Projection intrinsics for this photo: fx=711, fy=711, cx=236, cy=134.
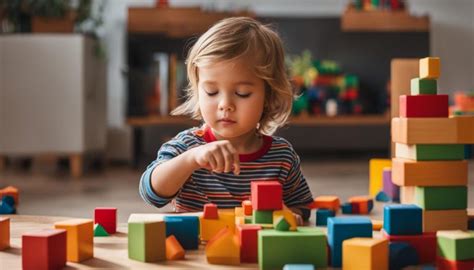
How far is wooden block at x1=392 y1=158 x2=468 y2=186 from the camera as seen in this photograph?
0.74 metres

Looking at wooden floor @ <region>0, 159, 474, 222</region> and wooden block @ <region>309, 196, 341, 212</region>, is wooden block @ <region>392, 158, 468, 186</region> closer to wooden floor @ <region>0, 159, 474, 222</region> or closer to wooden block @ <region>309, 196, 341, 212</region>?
wooden block @ <region>309, 196, 341, 212</region>

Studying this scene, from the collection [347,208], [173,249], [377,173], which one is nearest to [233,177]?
[347,208]

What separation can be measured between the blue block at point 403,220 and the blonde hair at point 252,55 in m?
0.36

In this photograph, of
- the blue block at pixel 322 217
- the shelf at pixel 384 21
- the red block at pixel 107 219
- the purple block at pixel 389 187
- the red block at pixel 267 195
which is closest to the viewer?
the red block at pixel 267 195

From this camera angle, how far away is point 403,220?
0.71 m

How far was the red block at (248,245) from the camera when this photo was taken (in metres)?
0.69

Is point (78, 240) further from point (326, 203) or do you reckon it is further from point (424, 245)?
point (326, 203)

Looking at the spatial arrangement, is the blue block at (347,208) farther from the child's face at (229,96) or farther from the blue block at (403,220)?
the blue block at (403,220)

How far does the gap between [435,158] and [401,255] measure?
13 cm

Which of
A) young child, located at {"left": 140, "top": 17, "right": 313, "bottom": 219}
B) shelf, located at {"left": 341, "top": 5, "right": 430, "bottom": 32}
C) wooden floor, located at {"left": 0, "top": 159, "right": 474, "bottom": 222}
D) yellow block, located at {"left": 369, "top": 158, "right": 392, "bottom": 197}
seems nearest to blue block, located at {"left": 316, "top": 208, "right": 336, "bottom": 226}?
young child, located at {"left": 140, "top": 17, "right": 313, "bottom": 219}

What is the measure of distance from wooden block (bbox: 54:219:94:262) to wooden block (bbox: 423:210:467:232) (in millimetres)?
346

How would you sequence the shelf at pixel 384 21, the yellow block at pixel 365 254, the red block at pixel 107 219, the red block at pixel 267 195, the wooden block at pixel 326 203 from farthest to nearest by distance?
the shelf at pixel 384 21 → the wooden block at pixel 326 203 → the red block at pixel 107 219 → the red block at pixel 267 195 → the yellow block at pixel 365 254

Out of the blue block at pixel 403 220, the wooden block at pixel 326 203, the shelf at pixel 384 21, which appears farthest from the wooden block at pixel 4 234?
the shelf at pixel 384 21

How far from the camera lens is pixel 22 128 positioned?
3.01 metres
